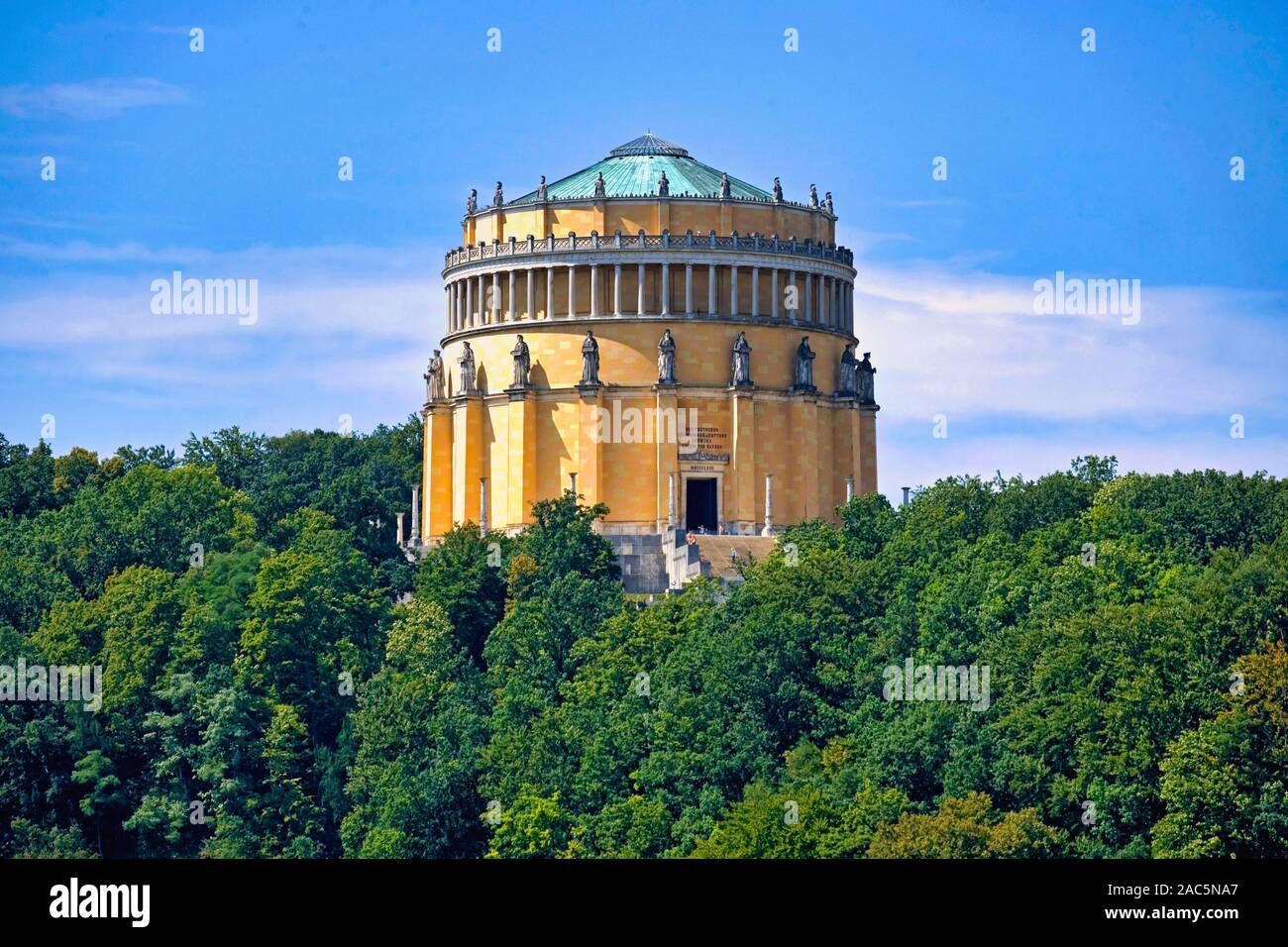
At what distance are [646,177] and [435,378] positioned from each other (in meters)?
9.62

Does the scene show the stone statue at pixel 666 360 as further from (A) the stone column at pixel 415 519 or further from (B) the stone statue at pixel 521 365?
(A) the stone column at pixel 415 519

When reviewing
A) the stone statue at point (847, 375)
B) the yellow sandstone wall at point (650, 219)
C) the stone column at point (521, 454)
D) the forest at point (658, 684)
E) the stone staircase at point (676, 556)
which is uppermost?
the yellow sandstone wall at point (650, 219)

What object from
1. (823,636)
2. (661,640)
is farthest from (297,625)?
(823,636)

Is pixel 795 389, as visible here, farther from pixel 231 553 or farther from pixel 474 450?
pixel 231 553

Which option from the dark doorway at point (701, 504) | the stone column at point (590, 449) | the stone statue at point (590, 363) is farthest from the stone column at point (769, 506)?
the stone statue at point (590, 363)

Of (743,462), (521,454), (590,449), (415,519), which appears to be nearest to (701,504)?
(743,462)

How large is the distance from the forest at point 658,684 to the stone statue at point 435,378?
16.3 ft

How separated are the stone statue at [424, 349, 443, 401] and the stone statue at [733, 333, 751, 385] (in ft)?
34.1

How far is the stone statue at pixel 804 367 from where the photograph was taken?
10344 cm

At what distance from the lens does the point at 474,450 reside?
343 feet

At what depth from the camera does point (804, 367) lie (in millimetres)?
103625

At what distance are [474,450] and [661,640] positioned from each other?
18.3 metres

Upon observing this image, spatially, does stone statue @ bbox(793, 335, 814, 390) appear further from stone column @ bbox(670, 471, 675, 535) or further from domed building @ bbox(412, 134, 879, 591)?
stone column @ bbox(670, 471, 675, 535)

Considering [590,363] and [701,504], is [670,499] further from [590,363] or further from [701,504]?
[590,363]
